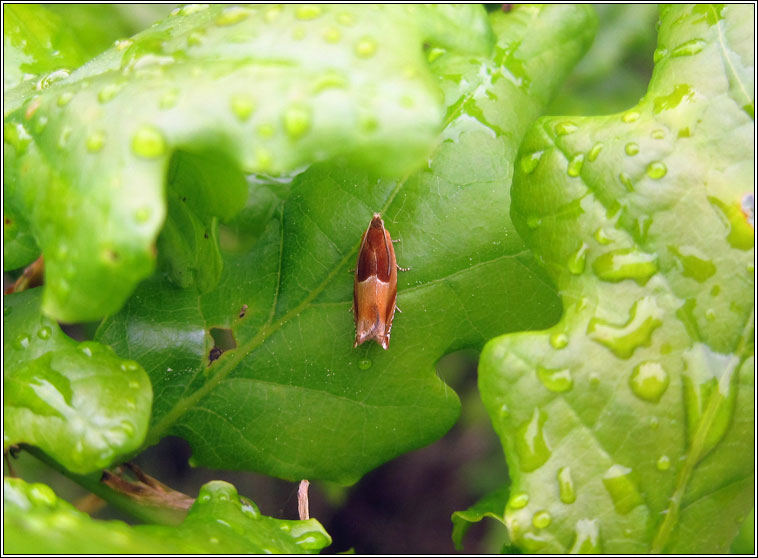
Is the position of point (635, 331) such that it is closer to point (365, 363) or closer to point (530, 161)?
point (530, 161)

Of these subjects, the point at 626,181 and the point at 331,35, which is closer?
the point at 331,35

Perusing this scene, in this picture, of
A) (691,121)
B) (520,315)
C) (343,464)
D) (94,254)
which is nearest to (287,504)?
(343,464)

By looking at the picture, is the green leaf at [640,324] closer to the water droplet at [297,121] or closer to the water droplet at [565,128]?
the water droplet at [565,128]

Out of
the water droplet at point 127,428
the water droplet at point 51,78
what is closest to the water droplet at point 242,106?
the water droplet at point 51,78

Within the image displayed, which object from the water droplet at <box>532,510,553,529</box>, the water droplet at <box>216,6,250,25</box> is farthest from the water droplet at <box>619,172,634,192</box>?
the water droplet at <box>216,6,250,25</box>

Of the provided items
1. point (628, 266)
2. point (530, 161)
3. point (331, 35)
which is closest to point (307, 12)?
point (331, 35)

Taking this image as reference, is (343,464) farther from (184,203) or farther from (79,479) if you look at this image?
(184,203)
